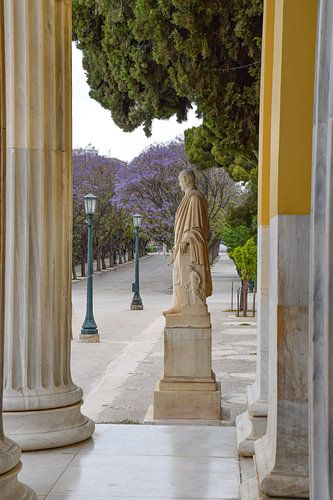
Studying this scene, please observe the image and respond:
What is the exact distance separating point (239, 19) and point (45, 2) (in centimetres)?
875

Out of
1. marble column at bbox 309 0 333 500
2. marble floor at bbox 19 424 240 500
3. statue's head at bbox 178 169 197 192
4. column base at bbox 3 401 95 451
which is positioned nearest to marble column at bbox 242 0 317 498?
marble floor at bbox 19 424 240 500

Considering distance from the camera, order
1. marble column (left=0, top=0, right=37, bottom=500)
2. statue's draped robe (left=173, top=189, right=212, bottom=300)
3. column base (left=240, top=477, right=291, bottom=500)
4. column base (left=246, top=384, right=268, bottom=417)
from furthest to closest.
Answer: statue's draped robe (left=173, top=189, right=212, bottom=300), column base (left=246, top=384, right=268, bottom=417), column base (left=240, top=477, right=291, bottom=500), marble column (left=0, top=0, right=37, bottom=500)

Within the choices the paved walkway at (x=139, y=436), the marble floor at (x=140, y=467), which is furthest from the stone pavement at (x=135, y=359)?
the marble floor at (x=140, y=467)

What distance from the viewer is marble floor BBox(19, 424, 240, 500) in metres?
5.07

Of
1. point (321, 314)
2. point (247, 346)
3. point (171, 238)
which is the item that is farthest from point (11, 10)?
point (171, 238)

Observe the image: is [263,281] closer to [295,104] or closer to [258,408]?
[258,408]

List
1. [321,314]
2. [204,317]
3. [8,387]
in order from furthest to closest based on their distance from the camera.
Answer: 1. [204,317]
2. [8,387]
3. [321,314]

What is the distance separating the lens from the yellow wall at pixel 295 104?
3990 mm

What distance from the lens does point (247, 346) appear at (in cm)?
1952

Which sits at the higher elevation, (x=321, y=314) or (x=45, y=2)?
(x=45, y=2)

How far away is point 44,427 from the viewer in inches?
235

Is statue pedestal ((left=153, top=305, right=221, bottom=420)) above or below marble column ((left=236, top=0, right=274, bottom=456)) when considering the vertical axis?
below

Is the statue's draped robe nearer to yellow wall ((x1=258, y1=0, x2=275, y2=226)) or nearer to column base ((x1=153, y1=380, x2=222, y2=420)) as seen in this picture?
column base ((x1=153, y1=380, x2=222, y2=420))

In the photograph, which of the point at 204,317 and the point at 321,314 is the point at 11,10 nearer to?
the point at 321,314
